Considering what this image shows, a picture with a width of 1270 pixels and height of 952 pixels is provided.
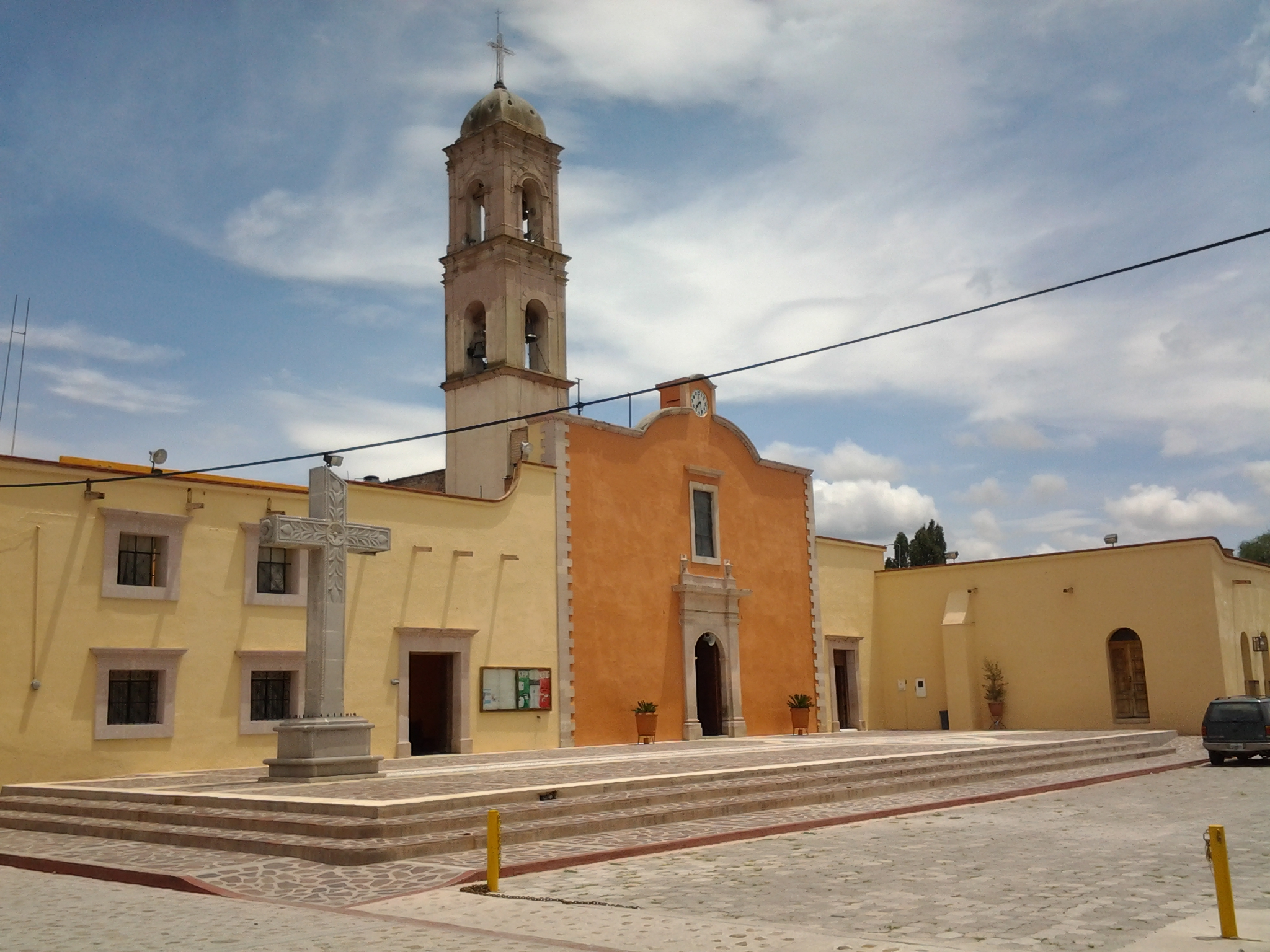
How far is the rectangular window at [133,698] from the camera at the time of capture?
17453 millimetres

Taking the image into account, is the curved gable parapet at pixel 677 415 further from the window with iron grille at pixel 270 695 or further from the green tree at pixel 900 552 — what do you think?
the green tree at pixel 900 552

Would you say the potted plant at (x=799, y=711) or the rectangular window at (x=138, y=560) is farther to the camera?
the potted plant at (x=799, y=711)

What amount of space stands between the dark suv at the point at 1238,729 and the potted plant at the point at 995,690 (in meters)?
9.27

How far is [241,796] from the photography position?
12.7 m

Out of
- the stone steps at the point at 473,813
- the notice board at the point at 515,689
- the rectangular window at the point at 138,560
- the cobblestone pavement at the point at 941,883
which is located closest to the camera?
the cobblestone pavement at the point at 941,883

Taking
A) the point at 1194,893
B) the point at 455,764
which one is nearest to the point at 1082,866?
the point at 1194,893

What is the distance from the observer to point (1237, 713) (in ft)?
67.1

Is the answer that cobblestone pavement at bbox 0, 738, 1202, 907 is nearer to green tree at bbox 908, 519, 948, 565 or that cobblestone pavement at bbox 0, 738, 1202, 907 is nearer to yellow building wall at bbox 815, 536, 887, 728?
yellow building wall at bbox 815, 536, 887, 728

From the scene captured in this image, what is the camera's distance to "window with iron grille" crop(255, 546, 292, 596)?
1942cm

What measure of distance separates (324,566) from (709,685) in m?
14.6

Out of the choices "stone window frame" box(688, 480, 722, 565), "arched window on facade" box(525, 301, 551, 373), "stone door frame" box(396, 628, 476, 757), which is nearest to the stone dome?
"arched window on facade" box(525, 301, 551, 373)

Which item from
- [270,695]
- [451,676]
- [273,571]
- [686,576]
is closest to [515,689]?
[451,676]

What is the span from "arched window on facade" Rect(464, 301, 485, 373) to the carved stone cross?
14.5 metres

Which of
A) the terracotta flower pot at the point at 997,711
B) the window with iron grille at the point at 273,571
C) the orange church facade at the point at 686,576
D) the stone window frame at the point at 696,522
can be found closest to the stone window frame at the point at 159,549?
the window with iron grille at the point at 273,571
